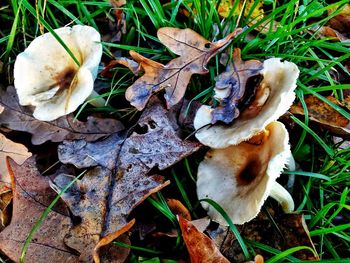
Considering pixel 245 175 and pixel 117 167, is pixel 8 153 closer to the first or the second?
pixel 117 167

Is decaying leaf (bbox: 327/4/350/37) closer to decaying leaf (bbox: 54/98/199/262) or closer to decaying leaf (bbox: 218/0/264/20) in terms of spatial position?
decaying leaf (bbox: 218/0/264/20)

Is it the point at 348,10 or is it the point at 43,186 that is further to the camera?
the point at 348,10

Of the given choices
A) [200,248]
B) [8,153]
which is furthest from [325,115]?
[8,153]

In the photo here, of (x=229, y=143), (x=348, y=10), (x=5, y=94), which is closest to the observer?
(x=229, y=143)

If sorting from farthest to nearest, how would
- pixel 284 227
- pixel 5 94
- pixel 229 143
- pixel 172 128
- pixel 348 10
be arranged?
pixel 348 10, pixel 5 94, pixel 172 128, pixel 284 227, pixel 229 143

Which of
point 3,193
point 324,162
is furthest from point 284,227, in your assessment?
point 3,193

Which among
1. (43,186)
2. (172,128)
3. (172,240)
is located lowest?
(172,240)

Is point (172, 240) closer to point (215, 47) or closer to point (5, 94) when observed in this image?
point (215, 47)
